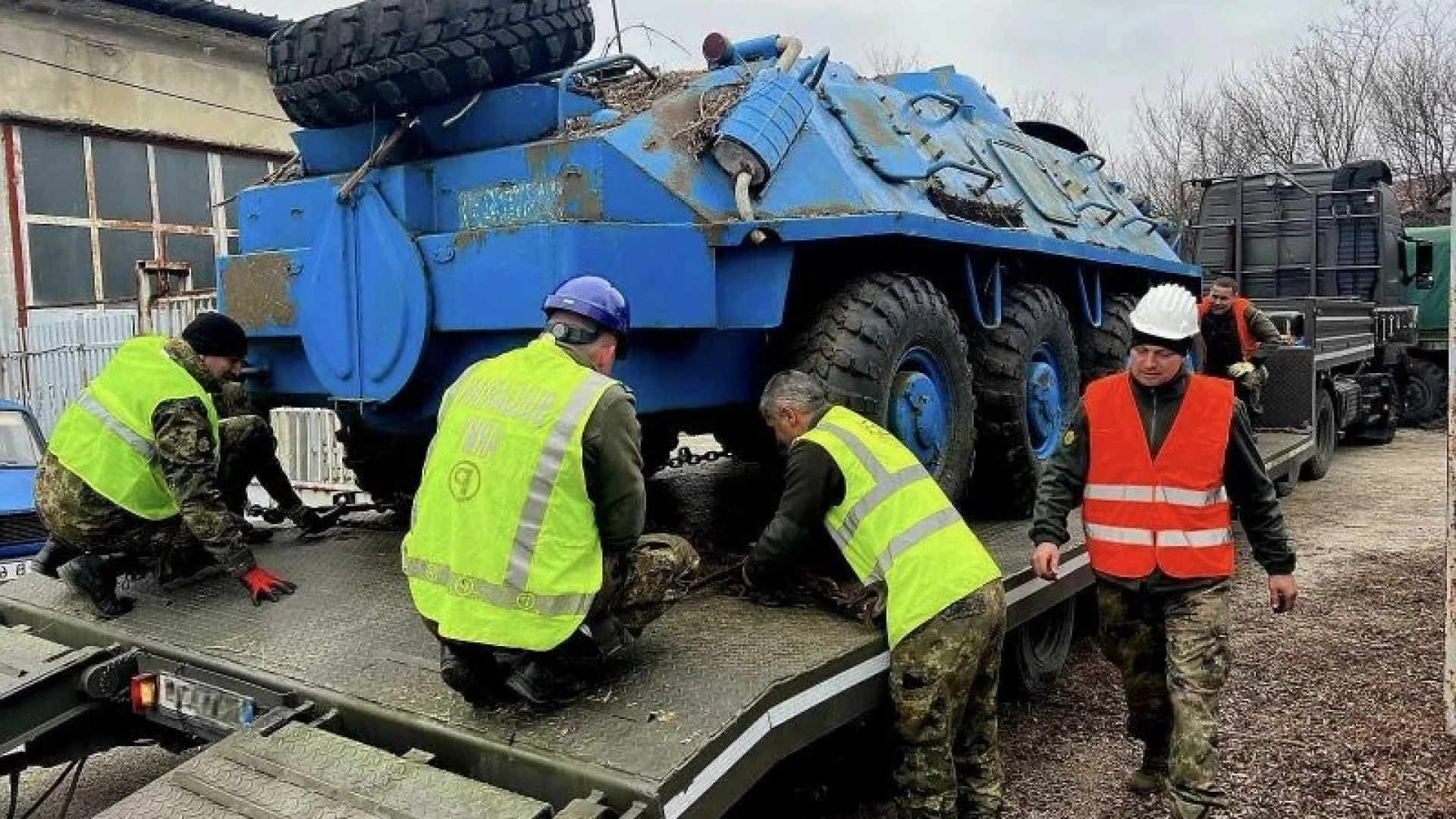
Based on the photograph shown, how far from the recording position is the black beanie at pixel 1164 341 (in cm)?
394

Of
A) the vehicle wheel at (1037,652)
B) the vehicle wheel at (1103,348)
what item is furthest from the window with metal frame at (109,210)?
the vehicle wheel at (1037,652)

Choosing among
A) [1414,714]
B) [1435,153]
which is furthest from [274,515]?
[1435,153]

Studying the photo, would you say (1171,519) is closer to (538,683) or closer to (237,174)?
(538,683)

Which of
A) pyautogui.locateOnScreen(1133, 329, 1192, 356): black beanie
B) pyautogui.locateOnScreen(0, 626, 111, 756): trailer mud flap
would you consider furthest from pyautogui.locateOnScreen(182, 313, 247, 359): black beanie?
pyautogui.locateOnScreen(1133, 329, 1192, 356): black beanie

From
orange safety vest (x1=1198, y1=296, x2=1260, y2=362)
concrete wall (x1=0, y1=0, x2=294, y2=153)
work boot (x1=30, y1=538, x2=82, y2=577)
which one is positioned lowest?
work boot (x1=30, y1=538, x2=82, y2=577)

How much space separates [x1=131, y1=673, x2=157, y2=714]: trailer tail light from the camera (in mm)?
3613

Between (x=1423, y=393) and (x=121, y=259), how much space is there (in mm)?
17014

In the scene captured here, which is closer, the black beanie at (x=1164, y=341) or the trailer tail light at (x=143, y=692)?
the trailer tail light at (x=143, y=692)

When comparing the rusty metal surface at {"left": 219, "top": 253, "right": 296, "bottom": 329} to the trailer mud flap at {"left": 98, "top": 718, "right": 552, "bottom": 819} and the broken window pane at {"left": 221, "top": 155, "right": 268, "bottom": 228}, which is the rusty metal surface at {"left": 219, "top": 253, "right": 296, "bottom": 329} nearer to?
the trailer mud flap at {"left": 98, "top": 718, "right": 552, "bottom": 819}

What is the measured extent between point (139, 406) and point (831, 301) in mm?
2563

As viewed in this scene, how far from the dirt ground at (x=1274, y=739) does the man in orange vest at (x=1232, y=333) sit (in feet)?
5.84

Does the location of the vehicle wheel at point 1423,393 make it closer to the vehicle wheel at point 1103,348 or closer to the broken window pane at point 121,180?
the vehicle wheel at point 1103,348

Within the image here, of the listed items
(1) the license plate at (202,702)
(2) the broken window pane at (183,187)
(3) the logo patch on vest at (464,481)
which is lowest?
(1) the license plate at (202,702)

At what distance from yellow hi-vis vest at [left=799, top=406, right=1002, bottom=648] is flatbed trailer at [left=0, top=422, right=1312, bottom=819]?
180 mm
